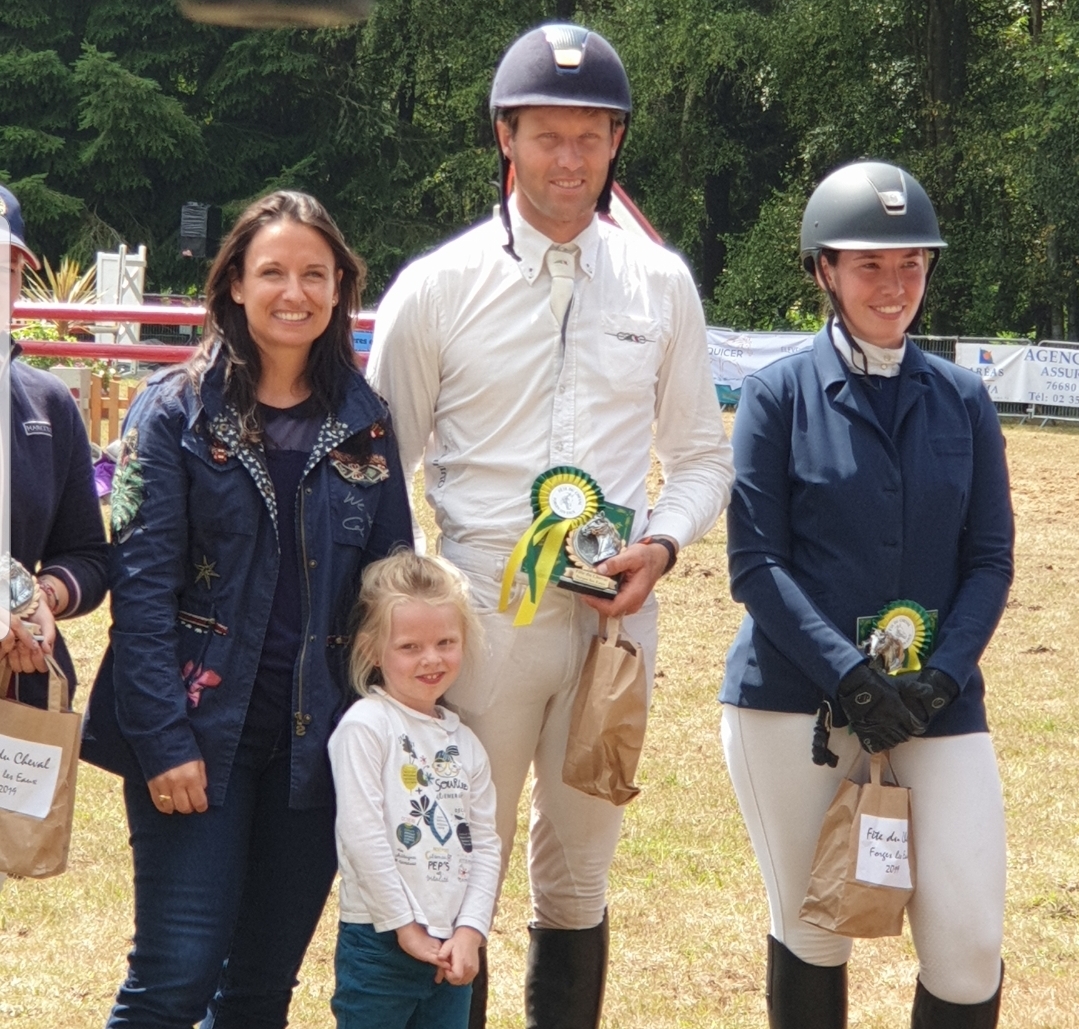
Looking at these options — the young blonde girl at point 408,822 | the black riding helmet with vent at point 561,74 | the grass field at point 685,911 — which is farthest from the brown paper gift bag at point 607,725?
the grass field at point 685,911

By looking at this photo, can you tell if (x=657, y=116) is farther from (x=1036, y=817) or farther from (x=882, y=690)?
(x=882, y=690)

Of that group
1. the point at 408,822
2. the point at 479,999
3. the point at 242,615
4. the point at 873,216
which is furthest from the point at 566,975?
the point at 873,216

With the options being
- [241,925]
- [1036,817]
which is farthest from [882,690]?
[1036,817]

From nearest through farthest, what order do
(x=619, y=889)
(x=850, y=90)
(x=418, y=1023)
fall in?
1. (x=418, y=1023)
2. (x=619, y=889)
3. (x=850, y=90)

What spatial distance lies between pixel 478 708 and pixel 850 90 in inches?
1159

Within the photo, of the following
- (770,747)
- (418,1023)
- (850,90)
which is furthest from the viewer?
(850,90)

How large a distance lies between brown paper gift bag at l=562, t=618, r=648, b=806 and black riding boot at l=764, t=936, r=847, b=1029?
523mm

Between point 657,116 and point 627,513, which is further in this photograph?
point 657,116

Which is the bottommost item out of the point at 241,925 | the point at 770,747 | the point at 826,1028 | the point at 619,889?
the point at 619,889

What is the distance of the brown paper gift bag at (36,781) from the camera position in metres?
2.63

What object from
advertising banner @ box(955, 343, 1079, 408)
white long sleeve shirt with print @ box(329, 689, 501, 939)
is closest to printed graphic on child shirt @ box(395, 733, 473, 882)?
white long sleeve shirt with print @ box(329, 689, 501, 939)

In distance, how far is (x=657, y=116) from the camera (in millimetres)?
32094

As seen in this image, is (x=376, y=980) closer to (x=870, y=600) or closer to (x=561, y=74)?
(x=870, y=600)

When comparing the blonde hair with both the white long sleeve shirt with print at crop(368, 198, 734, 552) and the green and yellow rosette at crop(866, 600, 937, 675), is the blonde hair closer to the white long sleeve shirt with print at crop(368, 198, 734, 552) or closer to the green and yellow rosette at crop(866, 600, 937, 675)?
the white long sleeve shirt with print at crop(368, 198, 734, 552)
